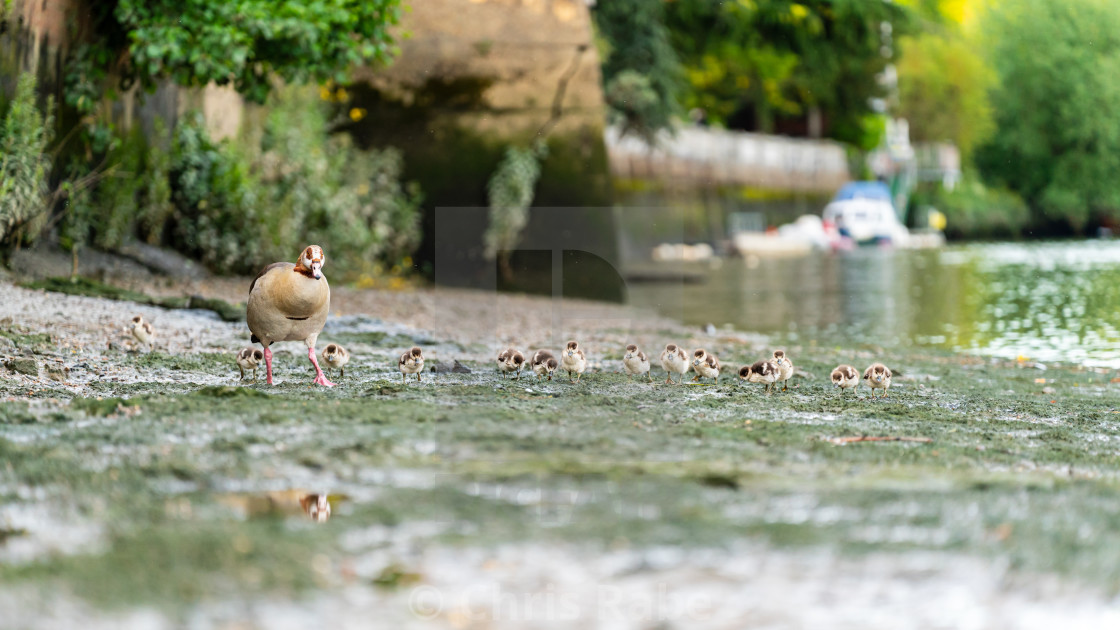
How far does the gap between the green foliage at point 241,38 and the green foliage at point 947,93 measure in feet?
137

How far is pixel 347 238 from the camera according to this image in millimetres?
14281

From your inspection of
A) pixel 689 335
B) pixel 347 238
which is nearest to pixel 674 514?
pixel 689 335

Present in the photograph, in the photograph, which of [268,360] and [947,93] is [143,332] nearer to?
[268,360]

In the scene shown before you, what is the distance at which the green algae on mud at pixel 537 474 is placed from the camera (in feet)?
12.1

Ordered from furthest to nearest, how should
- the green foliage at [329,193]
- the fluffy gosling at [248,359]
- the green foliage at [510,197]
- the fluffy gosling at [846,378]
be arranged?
the green foliage at [510,197] < the green foliage at [329,193] < the fluffy gosling at [846,378] < the fluffy gosling at [248,359]

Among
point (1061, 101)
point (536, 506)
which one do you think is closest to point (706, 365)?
point (536, 506)

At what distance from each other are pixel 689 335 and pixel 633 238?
2082 centimetres

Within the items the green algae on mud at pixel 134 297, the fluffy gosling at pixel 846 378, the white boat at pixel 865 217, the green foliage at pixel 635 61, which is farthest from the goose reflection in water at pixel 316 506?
the white boat at pixel 865 217

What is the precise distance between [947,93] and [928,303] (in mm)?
36783

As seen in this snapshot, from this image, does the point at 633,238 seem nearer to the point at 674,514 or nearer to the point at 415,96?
the point at 415,96

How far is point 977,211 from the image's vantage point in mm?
49062

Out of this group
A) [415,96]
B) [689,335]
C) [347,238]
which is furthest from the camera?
[415,96]

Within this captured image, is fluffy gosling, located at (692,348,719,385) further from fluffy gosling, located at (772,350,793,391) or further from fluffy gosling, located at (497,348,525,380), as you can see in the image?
fluffy gosling, located at (497,348,525,380)

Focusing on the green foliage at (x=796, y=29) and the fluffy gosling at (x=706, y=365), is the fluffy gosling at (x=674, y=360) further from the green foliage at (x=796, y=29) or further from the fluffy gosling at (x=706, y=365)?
the green foliage at (x=796, y=29)
